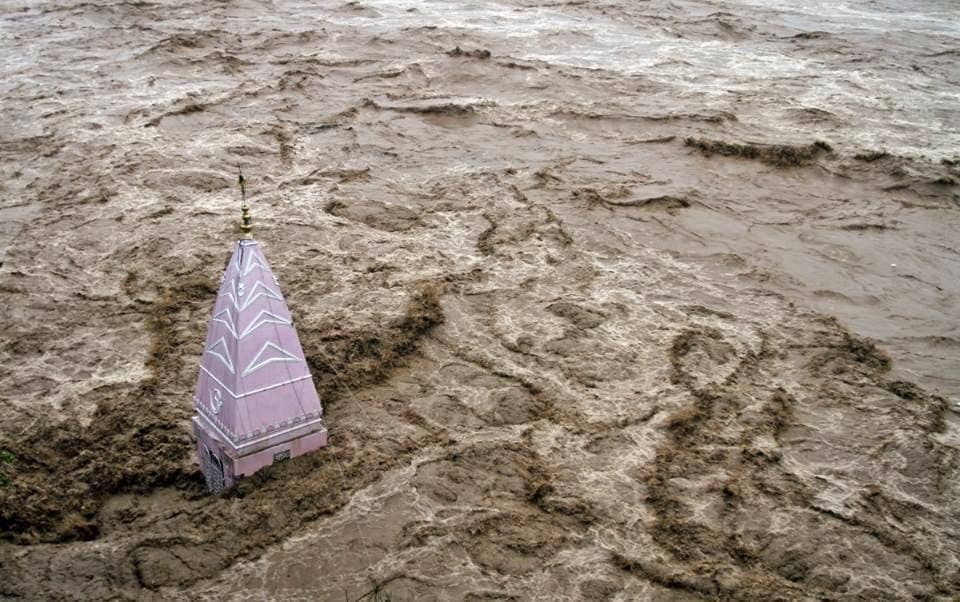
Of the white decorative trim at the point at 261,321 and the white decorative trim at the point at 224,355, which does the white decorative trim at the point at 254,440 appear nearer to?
the white decorative trim at the point at 224,355

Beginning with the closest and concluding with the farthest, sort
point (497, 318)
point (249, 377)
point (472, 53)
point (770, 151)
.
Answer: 1. point (249, 377)
2. point (497, 318)
3. point (770, 151)
4. point (472, 53)

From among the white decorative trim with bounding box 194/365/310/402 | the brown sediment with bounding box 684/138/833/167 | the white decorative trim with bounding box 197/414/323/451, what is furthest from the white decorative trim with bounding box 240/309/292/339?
the brown sediment with bounding box 684/138/833/167

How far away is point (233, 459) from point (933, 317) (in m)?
3.36

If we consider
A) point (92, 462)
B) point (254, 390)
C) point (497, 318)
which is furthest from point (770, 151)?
point (92, 462)

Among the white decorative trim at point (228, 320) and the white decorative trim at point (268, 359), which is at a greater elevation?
the white decorative trim at point (228, 320)

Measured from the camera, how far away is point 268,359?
8.44 feet

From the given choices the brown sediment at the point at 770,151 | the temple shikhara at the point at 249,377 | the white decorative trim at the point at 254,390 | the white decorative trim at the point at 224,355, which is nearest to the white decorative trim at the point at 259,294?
the temple shikhara at the point at 249,377

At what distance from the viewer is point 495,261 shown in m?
4.38

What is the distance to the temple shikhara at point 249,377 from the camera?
253 cm

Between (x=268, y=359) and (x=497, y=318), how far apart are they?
1.51 m

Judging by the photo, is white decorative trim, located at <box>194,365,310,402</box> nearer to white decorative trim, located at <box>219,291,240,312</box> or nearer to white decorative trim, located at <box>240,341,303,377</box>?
white decorative trim, located at <box>240,341,303,377</box>

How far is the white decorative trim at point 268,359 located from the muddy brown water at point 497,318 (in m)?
0.45

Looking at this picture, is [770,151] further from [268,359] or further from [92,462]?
[92,462]

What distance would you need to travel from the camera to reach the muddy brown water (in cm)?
264
